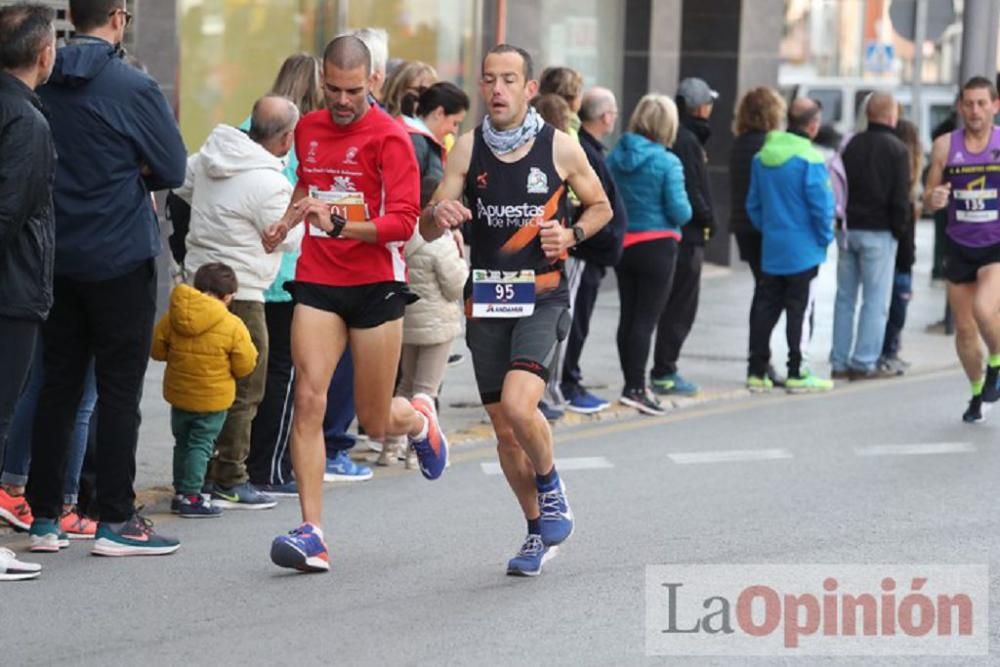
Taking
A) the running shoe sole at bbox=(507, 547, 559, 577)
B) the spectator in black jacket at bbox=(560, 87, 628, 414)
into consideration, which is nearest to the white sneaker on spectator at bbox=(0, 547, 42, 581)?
the running shoe sole at bbox=(507, 547, 559, 577)

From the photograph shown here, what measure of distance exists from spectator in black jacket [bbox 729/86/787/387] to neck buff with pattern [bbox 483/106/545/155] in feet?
20.2

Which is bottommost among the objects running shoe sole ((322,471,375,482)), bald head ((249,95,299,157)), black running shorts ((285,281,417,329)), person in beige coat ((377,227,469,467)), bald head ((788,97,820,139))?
running shoe sole ((322,471,375,482))

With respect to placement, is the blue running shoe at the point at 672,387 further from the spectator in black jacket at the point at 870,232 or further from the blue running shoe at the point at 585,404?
the spectator in black jacket at the point at 870,232

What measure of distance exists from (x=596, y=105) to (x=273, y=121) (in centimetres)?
323

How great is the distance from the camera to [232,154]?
29.2ft

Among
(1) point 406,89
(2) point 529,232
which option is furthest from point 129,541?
(1) point 406,89

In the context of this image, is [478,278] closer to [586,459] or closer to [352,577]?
[352,577]

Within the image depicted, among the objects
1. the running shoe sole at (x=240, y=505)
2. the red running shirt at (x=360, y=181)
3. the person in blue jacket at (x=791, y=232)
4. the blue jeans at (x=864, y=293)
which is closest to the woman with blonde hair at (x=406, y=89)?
the running shoe sole at (x=240, y=505)

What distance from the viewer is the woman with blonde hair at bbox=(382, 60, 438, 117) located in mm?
10484

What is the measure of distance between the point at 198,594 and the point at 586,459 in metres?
3.77

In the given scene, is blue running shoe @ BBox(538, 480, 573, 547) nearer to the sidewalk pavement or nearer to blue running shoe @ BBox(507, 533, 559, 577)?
blue running shoe @ BBox(507, 533, 559, 577)

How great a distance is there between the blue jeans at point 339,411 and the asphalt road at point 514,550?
1.19 ft

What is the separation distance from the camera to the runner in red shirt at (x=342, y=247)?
24.7ft

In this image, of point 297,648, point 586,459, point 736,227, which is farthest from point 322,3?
point 297,648
